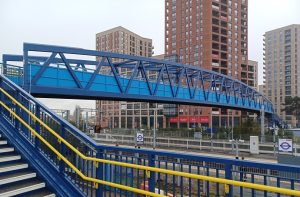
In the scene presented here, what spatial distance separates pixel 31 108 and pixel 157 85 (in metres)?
26.9

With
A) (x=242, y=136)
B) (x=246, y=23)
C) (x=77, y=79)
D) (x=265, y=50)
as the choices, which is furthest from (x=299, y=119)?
(x=77, y=79)

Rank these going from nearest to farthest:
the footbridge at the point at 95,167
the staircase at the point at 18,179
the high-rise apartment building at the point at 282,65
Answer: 1. the footbridge at the point at 95,167
2. the staircase at the point at 18,179
3. the high-rise apartment building at the point at 282,65

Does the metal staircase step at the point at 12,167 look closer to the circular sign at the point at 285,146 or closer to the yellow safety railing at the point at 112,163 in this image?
the yellow safety railing at the point at 112,163

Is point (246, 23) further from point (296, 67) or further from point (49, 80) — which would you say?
point (49, 80)

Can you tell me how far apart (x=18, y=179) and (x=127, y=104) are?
116 m

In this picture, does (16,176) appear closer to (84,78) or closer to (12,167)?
(12,167)

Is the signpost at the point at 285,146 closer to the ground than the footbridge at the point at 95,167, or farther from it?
closer to the ground

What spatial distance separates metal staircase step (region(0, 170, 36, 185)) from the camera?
6.61 metres

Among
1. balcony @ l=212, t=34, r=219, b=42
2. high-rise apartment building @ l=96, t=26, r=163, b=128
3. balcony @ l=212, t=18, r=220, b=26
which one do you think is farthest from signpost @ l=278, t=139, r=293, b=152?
high-rise apartment building @ l=96, t=26, r=163, b=128

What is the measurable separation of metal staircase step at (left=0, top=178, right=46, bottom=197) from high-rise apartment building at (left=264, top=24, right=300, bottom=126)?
151885 millimetres

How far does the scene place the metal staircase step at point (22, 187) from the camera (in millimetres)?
6305

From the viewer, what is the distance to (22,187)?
6.66 metres

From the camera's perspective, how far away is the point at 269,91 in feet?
530

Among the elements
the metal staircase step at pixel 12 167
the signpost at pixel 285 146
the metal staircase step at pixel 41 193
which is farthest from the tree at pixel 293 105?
the metal staircase step at pixel 41 193
